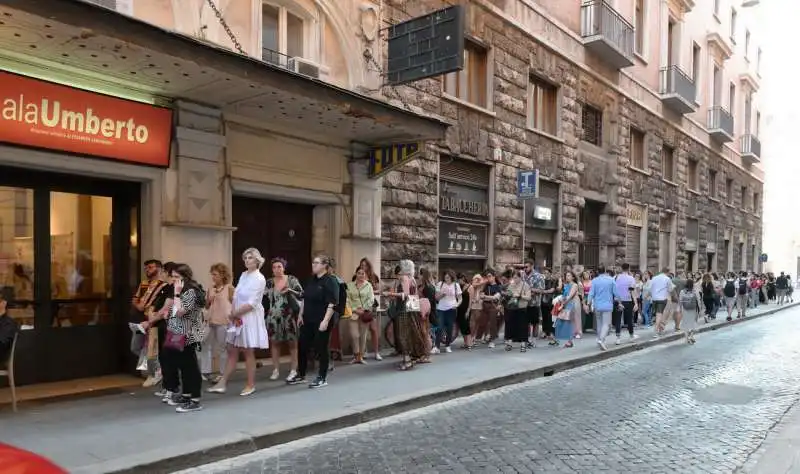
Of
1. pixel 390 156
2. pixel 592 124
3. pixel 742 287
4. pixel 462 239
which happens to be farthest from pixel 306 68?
pixel 742 287

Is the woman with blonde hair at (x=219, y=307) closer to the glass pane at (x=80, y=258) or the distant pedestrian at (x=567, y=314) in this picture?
the glass pane at (x=80, y=258)

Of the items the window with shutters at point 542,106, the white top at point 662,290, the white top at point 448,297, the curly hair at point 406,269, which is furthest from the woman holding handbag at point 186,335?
the white top at point 662,290

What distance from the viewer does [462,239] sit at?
47.0 ft

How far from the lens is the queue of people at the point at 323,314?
7.08 meters

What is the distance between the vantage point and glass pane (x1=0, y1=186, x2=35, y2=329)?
25.0 feet

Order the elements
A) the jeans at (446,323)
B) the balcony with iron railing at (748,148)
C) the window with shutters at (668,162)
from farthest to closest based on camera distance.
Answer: the balcony with iron railing at (748,148) < the window with shutters at (668,162) < the jeans at (446,323)

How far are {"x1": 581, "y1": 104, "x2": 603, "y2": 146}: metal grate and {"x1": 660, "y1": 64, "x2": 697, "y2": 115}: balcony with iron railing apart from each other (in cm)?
603

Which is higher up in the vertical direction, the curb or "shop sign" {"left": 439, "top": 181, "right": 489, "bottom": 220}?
"shop sign" {"left": 439, "top": 181, "right": 489, "bottom": 220}

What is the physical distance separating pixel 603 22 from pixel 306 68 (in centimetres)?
1238

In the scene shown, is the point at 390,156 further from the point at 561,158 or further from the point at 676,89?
the point at 676,89

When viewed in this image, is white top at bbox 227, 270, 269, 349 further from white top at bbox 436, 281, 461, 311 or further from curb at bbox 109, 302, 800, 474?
white top at bbox 436, 281, 461, 311

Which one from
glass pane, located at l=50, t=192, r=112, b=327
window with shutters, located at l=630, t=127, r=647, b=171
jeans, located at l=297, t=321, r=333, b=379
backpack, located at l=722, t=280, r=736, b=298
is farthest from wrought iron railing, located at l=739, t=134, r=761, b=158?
glass pane, located at l=50, t=192, r=112, b=327

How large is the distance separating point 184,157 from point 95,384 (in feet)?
10.6

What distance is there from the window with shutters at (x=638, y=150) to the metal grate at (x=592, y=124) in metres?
3.08
